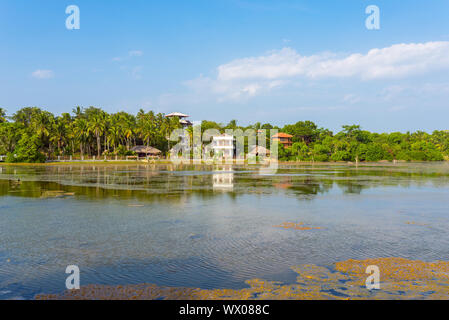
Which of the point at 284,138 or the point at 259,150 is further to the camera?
the point at 284,138

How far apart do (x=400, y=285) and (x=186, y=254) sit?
19.0 feet

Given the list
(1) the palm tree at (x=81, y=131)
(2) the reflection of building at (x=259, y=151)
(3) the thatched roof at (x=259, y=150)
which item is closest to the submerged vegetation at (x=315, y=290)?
(1) the palm tree at (x=81, y=131)

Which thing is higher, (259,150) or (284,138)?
(284,138)

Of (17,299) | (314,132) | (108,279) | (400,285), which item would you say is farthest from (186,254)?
(314,132)

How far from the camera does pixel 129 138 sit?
109 metres

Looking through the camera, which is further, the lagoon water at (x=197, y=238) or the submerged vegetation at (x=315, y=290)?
the lagoon water at (x=197, y=238)

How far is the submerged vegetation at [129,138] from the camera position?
83500mm

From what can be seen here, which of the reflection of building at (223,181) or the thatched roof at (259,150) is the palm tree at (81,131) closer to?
the thatched roof at (259,150)

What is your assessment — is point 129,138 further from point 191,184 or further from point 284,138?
point 191,184

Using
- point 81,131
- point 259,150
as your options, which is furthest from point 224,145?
point 81,131
